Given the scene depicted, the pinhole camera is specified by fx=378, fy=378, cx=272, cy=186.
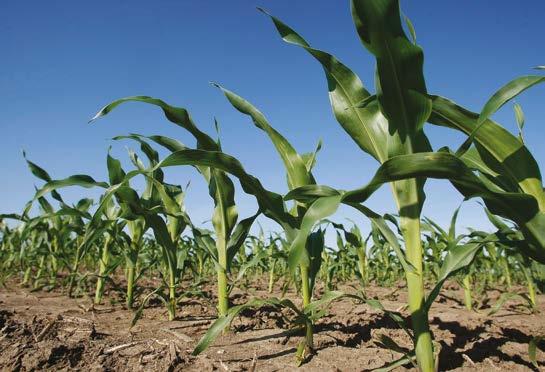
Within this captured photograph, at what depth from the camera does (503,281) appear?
634 cm

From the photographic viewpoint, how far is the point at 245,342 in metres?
1.99

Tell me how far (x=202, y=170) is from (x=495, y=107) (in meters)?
A: 1.72

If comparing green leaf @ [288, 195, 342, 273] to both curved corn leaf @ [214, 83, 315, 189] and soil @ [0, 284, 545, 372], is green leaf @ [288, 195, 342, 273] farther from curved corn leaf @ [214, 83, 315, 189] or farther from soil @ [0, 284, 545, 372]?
curved corn leaf @ [214, 83, 315, 189]

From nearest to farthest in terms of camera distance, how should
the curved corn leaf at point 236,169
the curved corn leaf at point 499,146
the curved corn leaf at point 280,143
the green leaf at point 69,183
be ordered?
the curved corn leaf at point 499,146, the curved corn leaf at point 236,169, the curved corn leaf at point 280,143, the green leaf at point 69,183

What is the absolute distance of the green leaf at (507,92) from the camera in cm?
112

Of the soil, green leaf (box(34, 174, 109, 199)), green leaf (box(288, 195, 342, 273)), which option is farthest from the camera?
green leaf (box(34, 174, 109, 199))

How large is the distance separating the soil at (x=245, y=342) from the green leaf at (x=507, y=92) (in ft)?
3.65

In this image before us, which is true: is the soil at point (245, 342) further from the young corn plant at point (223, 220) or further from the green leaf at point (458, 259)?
the green leaf at point (458, 259)

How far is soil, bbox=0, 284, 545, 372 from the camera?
1630 mm

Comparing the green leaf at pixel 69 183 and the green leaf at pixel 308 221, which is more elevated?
the green leaf at pixel 69 183

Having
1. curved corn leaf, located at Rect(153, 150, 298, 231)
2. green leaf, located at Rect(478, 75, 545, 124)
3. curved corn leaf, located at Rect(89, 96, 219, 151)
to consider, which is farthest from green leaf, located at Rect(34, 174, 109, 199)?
green leaf, located at Rect(478, 75, 545, 124)

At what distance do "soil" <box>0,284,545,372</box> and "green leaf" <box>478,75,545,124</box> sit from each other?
43.8 inches

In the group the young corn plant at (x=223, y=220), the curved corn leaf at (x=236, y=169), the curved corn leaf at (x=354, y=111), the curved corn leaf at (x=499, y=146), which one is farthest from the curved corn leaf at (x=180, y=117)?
the curved corn leaf at (x=499, y=146)

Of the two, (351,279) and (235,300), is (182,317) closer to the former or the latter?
(235,300)
